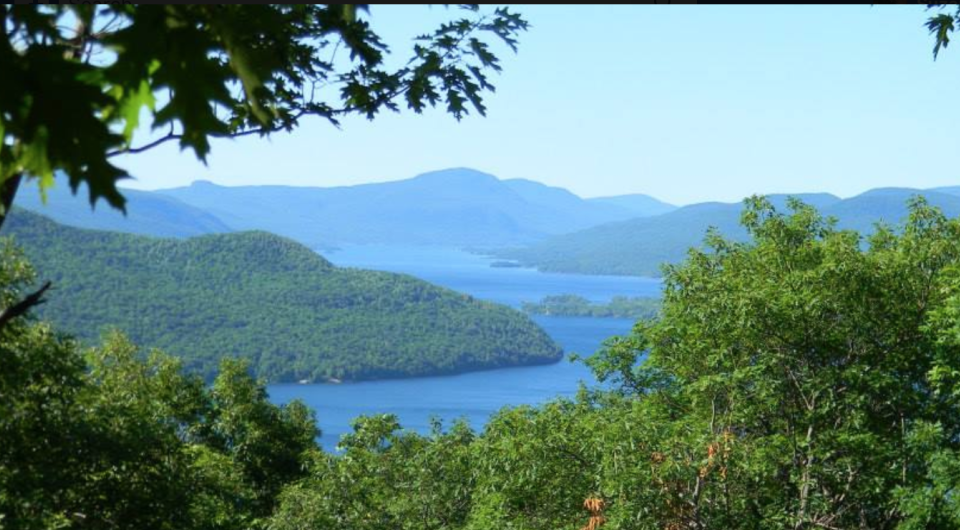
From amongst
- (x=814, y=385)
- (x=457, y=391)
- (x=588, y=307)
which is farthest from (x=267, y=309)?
(x=814, y=385)

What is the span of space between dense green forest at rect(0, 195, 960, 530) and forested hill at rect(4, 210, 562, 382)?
62.3m

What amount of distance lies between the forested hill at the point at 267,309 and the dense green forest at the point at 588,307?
2547 centimetres

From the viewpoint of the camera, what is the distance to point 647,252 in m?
199

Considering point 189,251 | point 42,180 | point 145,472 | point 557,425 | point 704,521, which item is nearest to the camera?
point 42,180

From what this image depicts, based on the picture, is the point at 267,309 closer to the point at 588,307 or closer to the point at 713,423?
the point at 588,307

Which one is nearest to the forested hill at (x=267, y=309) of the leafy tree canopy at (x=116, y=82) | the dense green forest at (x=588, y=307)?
the dense green forest at (x=588, y=307)

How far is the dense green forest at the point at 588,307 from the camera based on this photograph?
123 meters

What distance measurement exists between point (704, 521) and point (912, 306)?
3.36 meters

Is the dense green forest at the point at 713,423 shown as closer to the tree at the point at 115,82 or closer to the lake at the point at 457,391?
the tree at the point at 115,82

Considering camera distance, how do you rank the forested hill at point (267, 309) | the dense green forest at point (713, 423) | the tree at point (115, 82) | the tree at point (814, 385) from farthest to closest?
the forested hill at point (267, 309) < the tree at point (814, 385) < the dense green forest at point (713, 423) < the tree at point (115, 82)

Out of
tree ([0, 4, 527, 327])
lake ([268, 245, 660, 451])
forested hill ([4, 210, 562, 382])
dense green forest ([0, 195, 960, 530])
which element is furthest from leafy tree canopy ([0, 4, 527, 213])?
forested hill ([4, 210, 562, 382])

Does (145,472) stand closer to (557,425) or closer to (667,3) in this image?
(557,425)

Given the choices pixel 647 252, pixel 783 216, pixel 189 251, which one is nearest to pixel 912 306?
pixel 783 216

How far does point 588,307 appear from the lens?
418 ft
